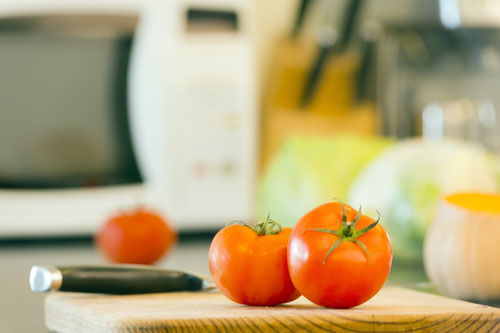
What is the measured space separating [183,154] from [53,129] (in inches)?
12.8

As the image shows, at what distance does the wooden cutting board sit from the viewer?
27.0 inches

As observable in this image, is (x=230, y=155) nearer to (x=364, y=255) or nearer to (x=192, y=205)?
(x=192, y=205)

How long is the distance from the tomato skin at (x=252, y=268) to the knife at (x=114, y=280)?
155mm

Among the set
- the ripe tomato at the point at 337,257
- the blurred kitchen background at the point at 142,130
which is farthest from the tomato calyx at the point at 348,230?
the blurred kitchen background at the point at 142,130

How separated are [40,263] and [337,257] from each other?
1039mm

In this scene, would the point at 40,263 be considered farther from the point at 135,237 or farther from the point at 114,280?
the point at 114,280

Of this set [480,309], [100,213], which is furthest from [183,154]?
[480,309]

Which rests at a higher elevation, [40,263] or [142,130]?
[142,130]

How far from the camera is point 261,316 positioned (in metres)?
0.70

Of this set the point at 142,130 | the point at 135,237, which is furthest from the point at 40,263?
the point at 142,130

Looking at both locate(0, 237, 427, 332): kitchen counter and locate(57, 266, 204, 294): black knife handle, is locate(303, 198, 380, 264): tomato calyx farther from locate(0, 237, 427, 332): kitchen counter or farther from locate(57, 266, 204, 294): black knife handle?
locate(0, 237, 427, 332): kitchen counter

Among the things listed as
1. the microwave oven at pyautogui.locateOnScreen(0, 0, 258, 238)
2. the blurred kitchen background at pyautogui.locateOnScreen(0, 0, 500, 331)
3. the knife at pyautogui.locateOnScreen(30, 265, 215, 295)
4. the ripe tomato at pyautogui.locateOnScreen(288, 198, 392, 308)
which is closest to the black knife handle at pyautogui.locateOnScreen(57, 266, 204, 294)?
the knife at pyautogui.locateOnScreen(30, 265, 215, 295)

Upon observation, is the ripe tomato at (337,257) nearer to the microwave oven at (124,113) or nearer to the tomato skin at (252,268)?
the tomato skin at (252,268)

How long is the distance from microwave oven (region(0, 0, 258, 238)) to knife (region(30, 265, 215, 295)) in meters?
1.07
